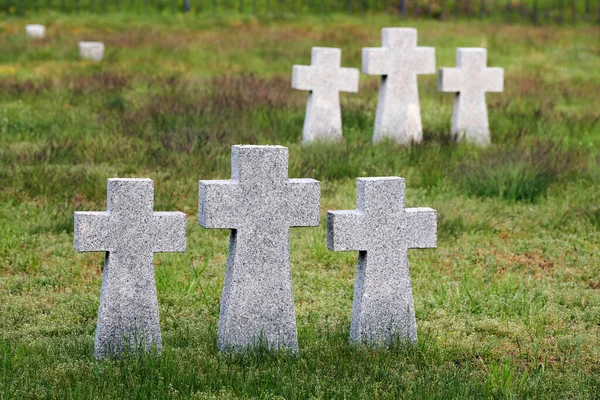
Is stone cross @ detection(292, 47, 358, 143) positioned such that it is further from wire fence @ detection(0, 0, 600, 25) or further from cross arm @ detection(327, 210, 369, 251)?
wire fence @ detection(0, 0, 600, 25)

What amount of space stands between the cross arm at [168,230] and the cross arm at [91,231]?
23 cm

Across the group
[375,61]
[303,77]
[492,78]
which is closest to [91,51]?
[303,77]

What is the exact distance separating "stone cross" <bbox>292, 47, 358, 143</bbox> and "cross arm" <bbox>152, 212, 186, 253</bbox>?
21.4 feet

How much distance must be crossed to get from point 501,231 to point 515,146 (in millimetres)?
2915

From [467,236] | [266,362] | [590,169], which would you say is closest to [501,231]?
[467,236]

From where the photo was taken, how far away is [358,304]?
488cm

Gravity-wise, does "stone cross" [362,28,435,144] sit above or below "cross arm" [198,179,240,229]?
below

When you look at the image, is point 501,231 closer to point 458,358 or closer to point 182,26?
point 458,358

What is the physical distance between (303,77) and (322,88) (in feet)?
0.88

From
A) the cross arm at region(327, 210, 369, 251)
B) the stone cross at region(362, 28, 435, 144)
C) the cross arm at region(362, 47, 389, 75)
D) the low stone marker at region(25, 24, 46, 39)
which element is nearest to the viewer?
the cross arm at region(327, 210, 369, 251)

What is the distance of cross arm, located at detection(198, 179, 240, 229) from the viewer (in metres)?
4.62

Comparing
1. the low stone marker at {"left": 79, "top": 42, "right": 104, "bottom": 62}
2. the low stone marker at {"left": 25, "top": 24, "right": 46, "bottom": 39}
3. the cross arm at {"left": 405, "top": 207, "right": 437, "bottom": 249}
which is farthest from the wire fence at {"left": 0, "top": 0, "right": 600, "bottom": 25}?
the cross arm at {"left": 405, "top": 207, "right": 437, "bottom": 249}

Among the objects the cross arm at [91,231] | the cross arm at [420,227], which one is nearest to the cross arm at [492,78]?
the cross arm at [420,227]

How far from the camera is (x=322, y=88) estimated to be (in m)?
11.3
